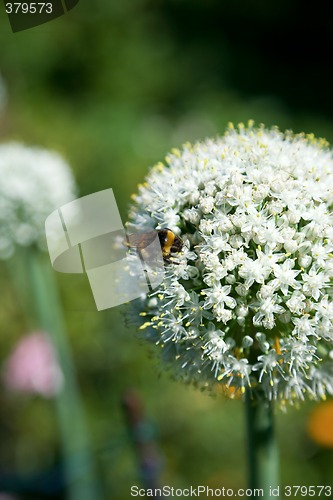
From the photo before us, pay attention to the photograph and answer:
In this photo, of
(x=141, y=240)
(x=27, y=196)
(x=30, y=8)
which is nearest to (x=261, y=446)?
(x=141, y=240)

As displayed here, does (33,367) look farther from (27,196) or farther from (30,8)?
(30,8)

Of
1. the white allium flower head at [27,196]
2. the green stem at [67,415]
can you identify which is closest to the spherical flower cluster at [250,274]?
the green stem at [67,415]

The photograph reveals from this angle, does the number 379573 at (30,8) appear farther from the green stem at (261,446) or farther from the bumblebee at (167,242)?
the green stem at (261,446)

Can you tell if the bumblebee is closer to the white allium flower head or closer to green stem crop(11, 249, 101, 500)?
green stem crop(11, 249, 101, 500)

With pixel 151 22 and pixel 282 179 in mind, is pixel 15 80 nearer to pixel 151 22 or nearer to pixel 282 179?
pixel 151 22

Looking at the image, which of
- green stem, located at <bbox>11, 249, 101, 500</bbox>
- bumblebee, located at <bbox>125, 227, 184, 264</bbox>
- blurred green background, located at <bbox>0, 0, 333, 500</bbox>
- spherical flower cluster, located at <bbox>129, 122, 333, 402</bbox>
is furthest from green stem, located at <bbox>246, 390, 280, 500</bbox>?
blurred green background, located at <bbox>0, 0, 333, 500</bbox>

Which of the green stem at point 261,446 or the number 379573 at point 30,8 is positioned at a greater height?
the number 379573 at point 30,8
